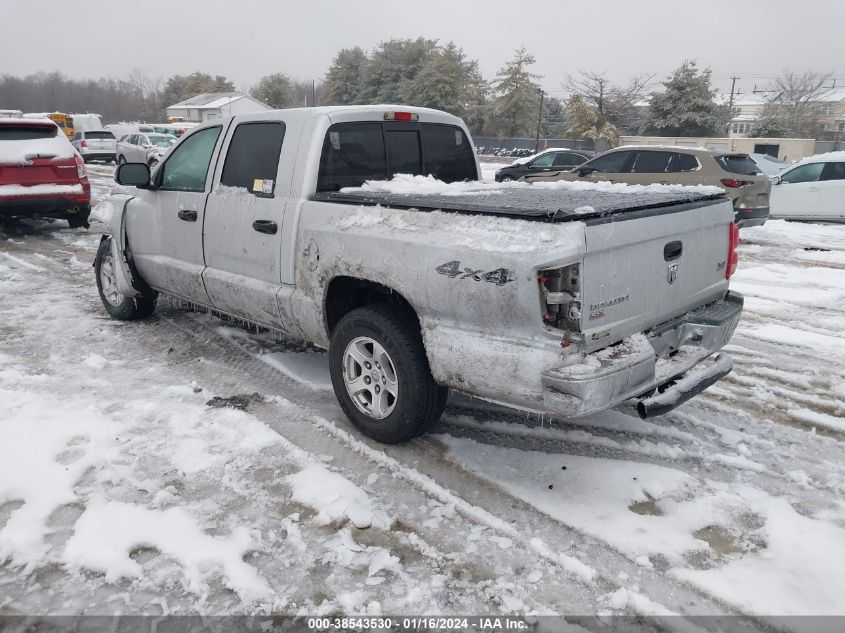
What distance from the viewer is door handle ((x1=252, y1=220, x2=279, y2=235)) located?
412cm

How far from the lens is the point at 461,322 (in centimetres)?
315

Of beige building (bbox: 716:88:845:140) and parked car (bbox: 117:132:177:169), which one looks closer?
parked car (bbox: 117:132:177:169)

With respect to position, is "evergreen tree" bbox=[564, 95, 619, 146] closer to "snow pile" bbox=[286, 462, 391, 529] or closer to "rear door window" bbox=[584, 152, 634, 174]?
"rear door window" bbox=[584, 152, 634, 174]

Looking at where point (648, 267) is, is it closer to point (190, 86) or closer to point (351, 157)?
point (351, 157)

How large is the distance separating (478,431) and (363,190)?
1743 millimetres

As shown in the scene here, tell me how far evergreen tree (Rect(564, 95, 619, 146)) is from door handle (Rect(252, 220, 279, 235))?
46.2m

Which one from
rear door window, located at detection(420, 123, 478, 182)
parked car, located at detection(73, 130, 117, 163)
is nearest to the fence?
parked car, located at detection(73, 130, 117, 163)

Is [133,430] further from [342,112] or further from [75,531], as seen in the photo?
[342,112]

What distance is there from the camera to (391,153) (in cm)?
456

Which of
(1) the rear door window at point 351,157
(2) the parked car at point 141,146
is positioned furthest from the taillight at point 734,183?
(2) the parked car at point 141,146

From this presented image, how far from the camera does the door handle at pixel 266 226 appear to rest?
13.5ft

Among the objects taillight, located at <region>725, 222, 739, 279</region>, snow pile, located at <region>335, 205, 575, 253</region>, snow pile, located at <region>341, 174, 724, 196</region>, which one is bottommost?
taillight, located at <region>725, 222, 739, 279</region>

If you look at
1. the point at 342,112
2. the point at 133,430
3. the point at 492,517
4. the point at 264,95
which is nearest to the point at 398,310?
the point at 492,517

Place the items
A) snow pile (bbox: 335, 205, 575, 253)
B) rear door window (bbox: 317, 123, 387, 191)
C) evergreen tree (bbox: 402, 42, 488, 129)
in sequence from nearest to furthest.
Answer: snow pile (bbox: 335, 205, 575, 253) → rear door window (bbox: 317, 123, 387, 191) → evergreen tree (bbox: 402, 42, 488, 129)
